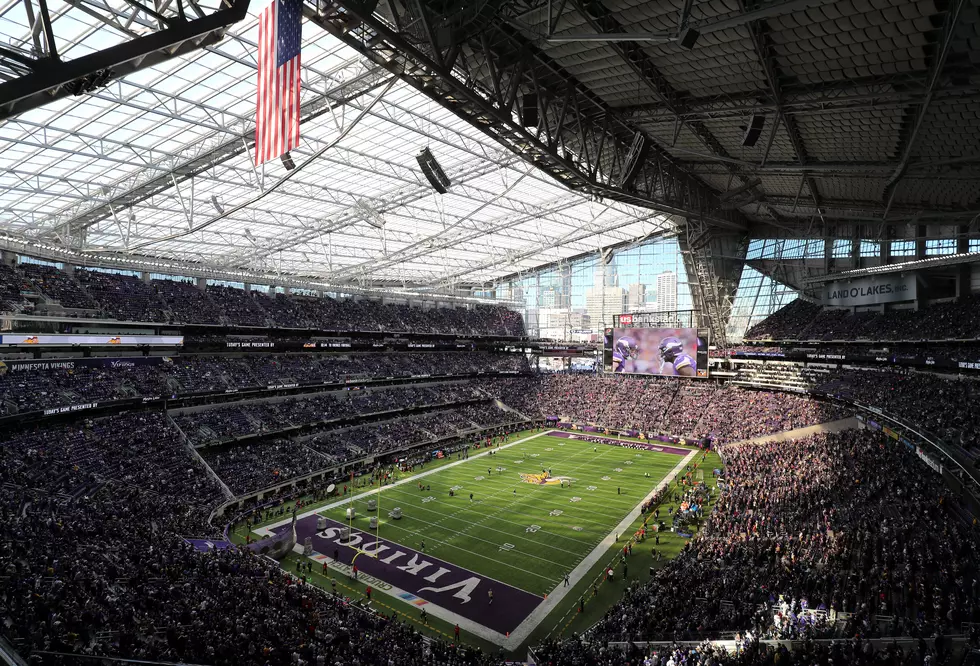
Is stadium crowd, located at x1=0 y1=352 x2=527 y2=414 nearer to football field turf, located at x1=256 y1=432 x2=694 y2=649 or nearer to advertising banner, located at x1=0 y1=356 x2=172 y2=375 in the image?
advertising banner, located at x1=0 y1=356 x2=172 y2=375

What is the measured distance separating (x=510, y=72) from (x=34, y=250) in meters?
31.5

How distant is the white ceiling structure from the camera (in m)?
20.8

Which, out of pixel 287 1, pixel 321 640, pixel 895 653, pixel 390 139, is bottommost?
pixel 321 640

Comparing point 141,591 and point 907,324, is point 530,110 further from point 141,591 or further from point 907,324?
point 907,324

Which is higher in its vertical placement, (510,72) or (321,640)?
(510,72)

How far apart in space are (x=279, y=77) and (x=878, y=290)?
160 ft

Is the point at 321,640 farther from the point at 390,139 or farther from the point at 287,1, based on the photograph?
the point at 390,139

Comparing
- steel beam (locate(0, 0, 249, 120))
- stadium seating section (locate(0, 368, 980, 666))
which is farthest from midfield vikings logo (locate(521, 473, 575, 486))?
steel beam (locate(0, 0, 249, 120))

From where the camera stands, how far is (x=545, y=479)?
3825 centimetres

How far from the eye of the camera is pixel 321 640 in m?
15.4

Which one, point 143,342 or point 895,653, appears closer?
point 895,653

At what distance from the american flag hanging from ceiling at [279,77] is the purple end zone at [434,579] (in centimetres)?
1682

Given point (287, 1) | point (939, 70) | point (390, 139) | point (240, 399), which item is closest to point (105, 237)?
point (240, 399)

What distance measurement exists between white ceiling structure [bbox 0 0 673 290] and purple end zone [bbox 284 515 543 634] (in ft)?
52.8
